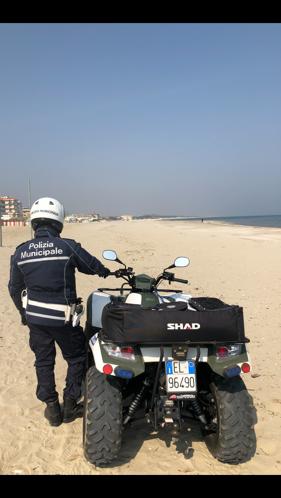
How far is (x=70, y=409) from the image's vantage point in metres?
4.20

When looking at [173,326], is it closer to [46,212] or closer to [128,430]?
[128,430]

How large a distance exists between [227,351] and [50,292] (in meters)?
1.59

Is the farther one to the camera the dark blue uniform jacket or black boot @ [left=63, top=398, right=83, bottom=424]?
black boot @ [left=63, top=398, right=83, bottom=424]

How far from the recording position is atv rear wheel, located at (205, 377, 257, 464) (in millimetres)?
3309

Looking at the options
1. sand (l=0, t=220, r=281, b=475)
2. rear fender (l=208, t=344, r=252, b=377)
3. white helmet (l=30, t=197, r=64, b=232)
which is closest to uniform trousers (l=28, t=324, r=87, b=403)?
sand (l=0, t=220, r=281, b=475)

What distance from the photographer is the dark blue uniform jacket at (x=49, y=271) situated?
3801 millimetres

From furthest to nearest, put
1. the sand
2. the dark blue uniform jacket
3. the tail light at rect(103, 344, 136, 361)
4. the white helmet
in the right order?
the white helmet → the dark blue uniform jacket → the sand → the tail light at rect(103, 344, 136, 361)

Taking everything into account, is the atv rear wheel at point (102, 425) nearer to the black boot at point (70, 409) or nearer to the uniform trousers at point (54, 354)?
the uniform trousers at point (54, 354)

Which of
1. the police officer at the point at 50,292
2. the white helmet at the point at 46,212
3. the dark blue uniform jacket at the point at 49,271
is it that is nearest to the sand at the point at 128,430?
the police officer at the point at 50,292

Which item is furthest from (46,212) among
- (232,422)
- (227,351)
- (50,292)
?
(232,422)

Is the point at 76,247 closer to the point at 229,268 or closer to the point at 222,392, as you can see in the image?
the point at 222,392

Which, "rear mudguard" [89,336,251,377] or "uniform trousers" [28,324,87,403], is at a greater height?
"rear mudguard" [89,336,251,377]

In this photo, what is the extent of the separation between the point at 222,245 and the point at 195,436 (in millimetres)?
18722

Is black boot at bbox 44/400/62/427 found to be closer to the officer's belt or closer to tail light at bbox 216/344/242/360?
the officer's belt
